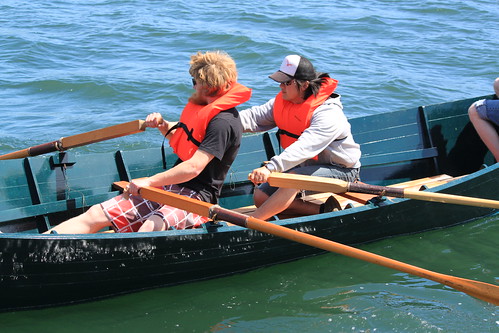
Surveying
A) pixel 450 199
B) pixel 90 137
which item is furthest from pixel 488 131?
pixel 90 137

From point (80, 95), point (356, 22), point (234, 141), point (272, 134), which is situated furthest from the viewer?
point (356, 22)

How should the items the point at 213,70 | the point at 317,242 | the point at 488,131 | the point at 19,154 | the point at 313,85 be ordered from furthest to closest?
the point at 488,131, the point at 19,154, the point at 313,85, the point at 213,70, the point at 317,242

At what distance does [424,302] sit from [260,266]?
1.27m

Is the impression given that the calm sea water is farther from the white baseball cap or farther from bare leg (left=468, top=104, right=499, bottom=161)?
the white baseball cap

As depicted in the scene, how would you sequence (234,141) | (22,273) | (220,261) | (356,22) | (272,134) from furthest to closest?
(356,22) → (272,134) → (220,261) → (234,141) → (22,273)

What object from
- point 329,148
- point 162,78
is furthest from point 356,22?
point 329,148

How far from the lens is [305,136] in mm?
5238

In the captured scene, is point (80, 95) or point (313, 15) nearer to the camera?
point (80, 95)

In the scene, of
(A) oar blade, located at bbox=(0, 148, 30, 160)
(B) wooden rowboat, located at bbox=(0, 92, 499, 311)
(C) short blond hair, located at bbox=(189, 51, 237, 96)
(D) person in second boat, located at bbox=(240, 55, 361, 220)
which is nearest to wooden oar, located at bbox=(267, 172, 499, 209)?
(D) person in second boat, located at bbox=(240, 55, 361, 220)

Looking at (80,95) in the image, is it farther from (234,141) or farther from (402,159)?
(234,141)

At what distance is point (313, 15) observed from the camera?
15109mm

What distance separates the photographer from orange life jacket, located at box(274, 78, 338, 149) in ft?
17.6

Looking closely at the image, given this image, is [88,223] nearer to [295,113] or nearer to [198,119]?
[198,119]

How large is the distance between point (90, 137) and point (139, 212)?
0.92 m
